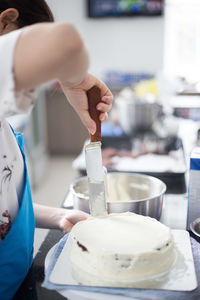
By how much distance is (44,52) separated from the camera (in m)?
0.45

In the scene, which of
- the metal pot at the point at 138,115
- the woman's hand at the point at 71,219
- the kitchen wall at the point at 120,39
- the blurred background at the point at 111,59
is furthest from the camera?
the kitchen wall at the point at 120,39

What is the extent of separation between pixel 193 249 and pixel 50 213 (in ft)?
1.31

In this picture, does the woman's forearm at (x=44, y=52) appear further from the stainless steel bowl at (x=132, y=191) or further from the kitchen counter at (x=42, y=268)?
the stainless steel bowl at (x=132, y=191)

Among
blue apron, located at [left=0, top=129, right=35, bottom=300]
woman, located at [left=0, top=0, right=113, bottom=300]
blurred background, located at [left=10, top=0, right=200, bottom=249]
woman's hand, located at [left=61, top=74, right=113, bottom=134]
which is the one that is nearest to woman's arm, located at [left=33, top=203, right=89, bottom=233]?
woman, located at [left=0, top=0, right=113, bottom=300]

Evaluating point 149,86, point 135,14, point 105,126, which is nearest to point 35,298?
point 105,126

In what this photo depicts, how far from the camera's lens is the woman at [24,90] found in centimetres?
46

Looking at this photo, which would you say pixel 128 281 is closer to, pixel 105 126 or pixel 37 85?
pixel 37 85

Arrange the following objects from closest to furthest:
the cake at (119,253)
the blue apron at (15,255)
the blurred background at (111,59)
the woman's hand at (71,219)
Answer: the cake at (119,253) → the blue apron at (15,255) → the woman's hand at (71,219) → the blurred background at (111,59)

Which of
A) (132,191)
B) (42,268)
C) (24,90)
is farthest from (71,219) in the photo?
(24,90)

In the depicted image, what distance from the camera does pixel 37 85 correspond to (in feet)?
1.63

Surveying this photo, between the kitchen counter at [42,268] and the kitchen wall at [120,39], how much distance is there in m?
3.36

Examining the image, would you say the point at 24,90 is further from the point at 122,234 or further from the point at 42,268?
the point at 42,268

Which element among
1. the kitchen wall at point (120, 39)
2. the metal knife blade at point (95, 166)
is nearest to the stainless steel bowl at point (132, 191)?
the metal knife blade at point (95, 166)

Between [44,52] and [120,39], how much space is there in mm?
4029
